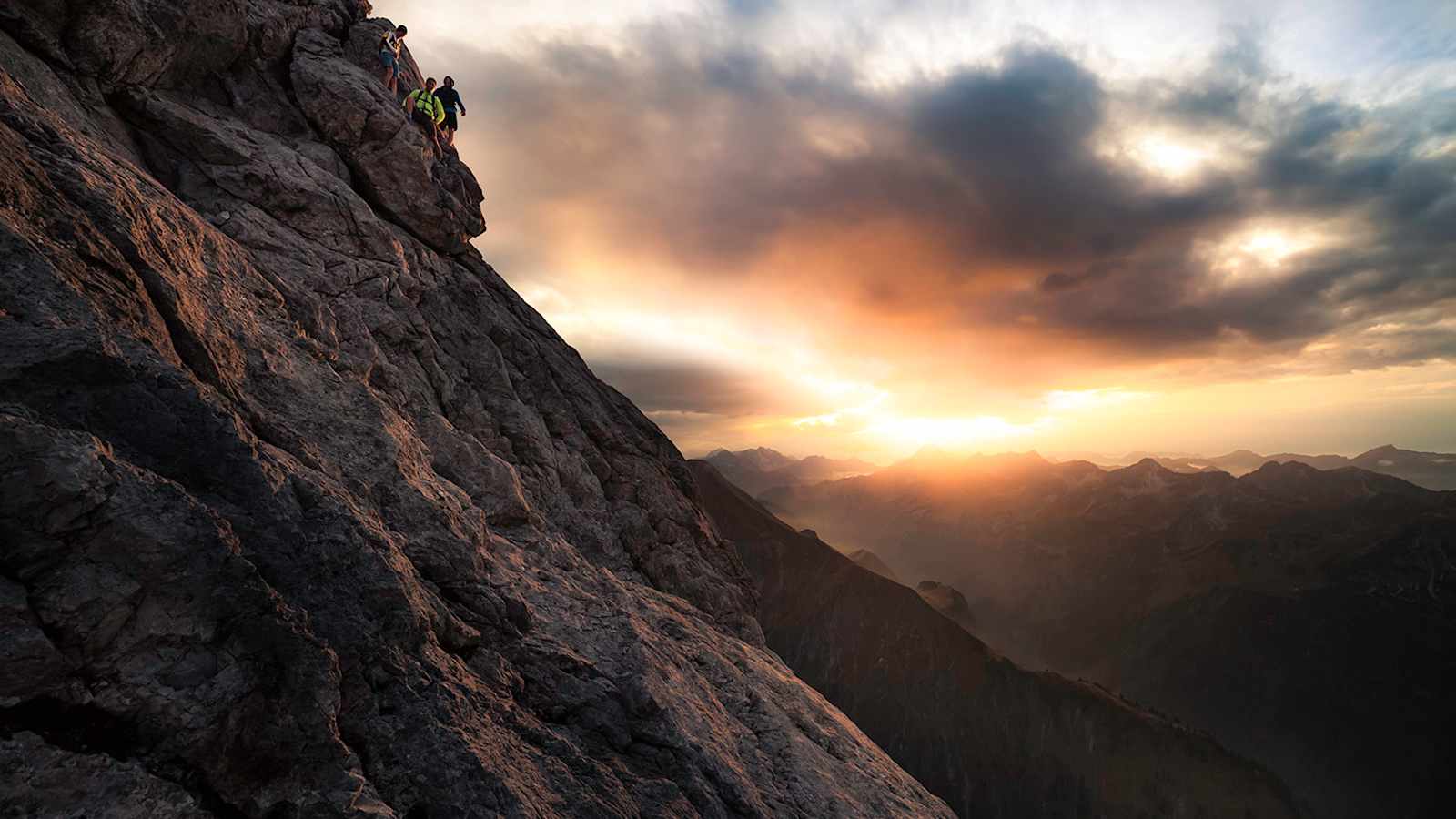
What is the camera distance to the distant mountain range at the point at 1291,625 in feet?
341

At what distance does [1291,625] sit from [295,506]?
180 metres

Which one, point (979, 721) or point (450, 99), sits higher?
point (450, 99)

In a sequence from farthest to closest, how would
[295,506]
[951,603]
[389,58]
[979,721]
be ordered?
[951,603]
[979,721]
[389,58]
[295,506]

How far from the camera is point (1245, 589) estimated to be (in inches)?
5256

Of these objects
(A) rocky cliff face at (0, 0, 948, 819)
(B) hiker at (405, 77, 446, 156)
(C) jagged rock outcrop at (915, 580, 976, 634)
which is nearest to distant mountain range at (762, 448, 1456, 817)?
(C) jagged rock outcrop at (915, 580, 976, 634)

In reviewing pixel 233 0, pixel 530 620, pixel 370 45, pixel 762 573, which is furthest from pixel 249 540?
pixel 762 573

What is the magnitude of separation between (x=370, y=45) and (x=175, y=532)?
978 inches

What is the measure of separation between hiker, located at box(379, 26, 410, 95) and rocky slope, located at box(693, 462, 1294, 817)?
86324 mm

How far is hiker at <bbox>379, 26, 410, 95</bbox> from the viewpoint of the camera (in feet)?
73.5

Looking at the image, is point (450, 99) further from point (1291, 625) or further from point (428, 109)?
point (1291, 625)

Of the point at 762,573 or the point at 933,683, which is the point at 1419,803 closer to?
the point at 933,683

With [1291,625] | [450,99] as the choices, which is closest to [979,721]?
[1291,625]

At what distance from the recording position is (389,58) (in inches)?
882

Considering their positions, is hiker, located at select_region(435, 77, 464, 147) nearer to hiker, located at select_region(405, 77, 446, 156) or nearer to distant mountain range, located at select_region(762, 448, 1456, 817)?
hiker, located at select_region(405, 77, 446, 156)
